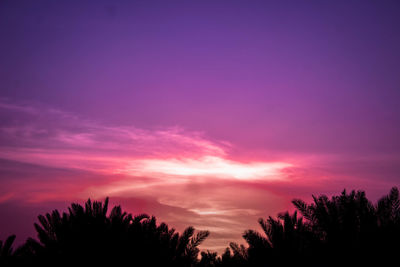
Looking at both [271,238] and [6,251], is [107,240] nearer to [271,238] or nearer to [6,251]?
[6,251]

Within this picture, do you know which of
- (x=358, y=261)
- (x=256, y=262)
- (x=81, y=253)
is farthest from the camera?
(x=256, y=262)

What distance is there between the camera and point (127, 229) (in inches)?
549

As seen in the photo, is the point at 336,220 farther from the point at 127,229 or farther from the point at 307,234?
the point at 127,229

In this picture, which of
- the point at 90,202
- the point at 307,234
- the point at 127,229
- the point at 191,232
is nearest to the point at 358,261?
the point at 307,234

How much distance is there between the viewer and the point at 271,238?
13.8 meters

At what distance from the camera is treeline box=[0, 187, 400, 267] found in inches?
454

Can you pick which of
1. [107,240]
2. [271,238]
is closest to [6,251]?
[107,240]

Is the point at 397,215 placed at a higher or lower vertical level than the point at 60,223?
higher

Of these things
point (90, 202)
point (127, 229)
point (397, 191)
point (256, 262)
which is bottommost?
point (256, 262)

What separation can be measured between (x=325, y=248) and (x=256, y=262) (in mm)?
2879

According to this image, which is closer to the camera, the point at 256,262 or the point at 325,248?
the point at 325,248

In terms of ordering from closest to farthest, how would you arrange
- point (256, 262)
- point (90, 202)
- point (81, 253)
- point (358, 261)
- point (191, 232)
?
1. point (358, 261)
2. point (81, 253)
3. point (90, 202)
4. point (256, 262)
5. point (191, 232)

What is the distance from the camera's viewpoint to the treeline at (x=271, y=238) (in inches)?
454

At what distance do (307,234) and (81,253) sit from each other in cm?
750
